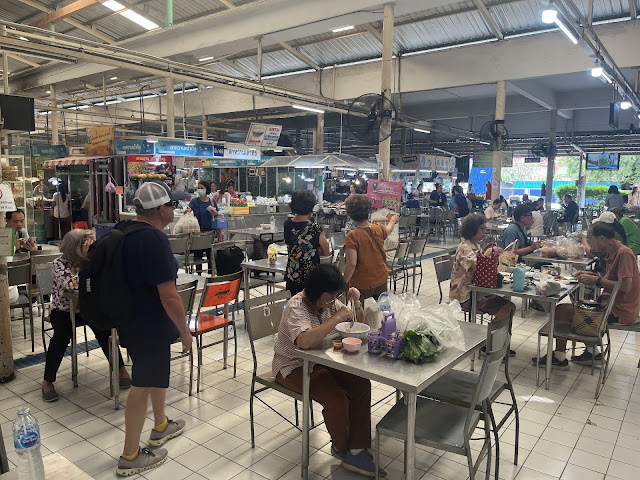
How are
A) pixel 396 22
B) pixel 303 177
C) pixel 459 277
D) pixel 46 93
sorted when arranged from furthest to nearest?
pixel 303 177
pixel 46 93
pixel 396 22
pixel 459 277

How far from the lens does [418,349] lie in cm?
239

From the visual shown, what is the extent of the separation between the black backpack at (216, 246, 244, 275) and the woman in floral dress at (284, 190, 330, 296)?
5.64ft

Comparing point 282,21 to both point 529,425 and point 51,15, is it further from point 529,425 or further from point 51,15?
point 529,425

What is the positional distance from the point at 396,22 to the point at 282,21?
135 inches

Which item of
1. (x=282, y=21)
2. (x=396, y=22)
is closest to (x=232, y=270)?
(x=282, y=21)

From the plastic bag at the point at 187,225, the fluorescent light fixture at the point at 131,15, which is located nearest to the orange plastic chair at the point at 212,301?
the plastic bag at the point at 187,225

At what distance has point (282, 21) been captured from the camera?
7.45 metres

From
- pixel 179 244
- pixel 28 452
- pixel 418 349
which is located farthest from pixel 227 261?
pixel 28 452

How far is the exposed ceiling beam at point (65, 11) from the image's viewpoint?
7977 millimetres

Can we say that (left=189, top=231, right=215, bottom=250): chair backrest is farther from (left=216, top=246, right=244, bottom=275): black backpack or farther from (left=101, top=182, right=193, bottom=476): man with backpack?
(left=101, top=182, right=193, bottom=476): man with backpack

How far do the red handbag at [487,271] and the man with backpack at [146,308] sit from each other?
267 centimetres

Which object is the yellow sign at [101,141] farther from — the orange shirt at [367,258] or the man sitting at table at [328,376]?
the man sitting at table at [328,376]

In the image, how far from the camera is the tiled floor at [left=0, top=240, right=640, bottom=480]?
283 cm

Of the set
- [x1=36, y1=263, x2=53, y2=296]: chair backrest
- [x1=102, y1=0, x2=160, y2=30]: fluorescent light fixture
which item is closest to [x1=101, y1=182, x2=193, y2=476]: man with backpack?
[x1=36, y1=263, x2=53, y2=296]: chair backrest
